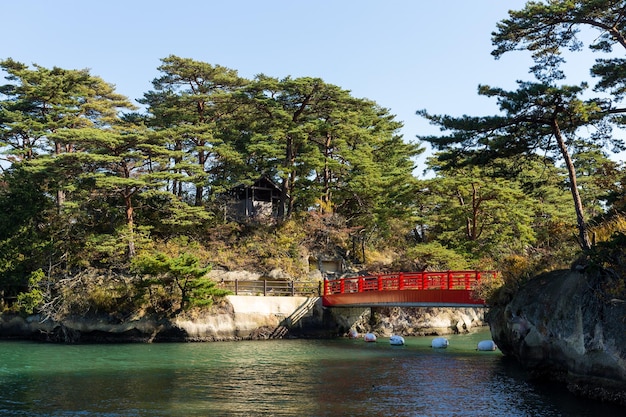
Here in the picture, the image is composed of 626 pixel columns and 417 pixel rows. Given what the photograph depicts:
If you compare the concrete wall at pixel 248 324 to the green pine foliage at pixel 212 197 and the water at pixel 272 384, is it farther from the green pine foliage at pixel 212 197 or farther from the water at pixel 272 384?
the water at pixel 272 384

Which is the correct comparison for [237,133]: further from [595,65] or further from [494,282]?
[595,65]

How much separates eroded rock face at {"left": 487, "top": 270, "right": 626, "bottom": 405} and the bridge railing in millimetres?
3979

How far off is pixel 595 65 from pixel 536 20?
7.77ft

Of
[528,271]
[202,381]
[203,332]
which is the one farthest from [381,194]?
[202,381]

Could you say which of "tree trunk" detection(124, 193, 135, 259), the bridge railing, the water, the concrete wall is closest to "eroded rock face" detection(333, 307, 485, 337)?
the concrete wall

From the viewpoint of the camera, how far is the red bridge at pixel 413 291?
2327cm

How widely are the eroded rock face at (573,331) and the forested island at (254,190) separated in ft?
6.01

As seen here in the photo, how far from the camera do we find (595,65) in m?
18.1

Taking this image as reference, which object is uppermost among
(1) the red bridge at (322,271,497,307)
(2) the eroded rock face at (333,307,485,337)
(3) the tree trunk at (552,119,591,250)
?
(3) the tree trunk at (552,119,591,250)

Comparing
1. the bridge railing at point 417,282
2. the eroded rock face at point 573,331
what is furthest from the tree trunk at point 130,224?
the eroded rock face at point 573,331

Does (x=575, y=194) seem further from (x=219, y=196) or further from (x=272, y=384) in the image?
(x=219, y=196)

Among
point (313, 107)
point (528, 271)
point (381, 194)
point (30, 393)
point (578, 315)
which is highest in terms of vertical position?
point (313, 107)

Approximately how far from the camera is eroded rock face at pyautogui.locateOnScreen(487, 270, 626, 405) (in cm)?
1272

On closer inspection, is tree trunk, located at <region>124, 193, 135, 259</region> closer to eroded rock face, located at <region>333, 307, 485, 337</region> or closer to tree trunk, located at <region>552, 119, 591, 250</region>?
eroded rock face, located at <region>333, 307, 485, 337</region>
